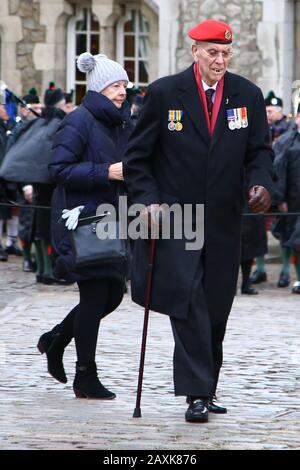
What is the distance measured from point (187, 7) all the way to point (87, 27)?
8.86 feet

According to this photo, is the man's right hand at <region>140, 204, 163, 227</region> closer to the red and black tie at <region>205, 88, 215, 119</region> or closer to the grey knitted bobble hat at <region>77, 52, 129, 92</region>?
the red and black tie at <region>205, 88, 215, 119</region>

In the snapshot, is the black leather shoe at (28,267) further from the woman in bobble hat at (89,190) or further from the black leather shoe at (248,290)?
the woman in bobble hat at (89,190)

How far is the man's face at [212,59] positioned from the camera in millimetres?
7793

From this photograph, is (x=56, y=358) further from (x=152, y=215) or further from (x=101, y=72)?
(x=101, y=72)

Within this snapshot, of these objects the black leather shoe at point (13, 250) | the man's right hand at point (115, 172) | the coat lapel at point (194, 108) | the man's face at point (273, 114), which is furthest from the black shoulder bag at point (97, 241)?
the man's face at point (273, 114)

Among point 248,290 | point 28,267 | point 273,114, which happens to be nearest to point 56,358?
point 248,290

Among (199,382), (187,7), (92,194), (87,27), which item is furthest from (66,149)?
(87,27)

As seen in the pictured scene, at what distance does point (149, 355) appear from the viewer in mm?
10359

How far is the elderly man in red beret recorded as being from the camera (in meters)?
7.75

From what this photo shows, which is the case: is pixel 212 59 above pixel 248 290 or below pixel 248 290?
above

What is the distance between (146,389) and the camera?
8.87 m

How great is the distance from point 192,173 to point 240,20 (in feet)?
50.1

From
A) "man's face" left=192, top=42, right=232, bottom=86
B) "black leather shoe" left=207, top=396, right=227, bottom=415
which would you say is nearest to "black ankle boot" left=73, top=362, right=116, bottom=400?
"black leather shoe" left=207, top=396, right=227, bottom=415

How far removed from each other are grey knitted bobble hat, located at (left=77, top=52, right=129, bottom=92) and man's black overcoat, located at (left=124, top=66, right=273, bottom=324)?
0.81 m
